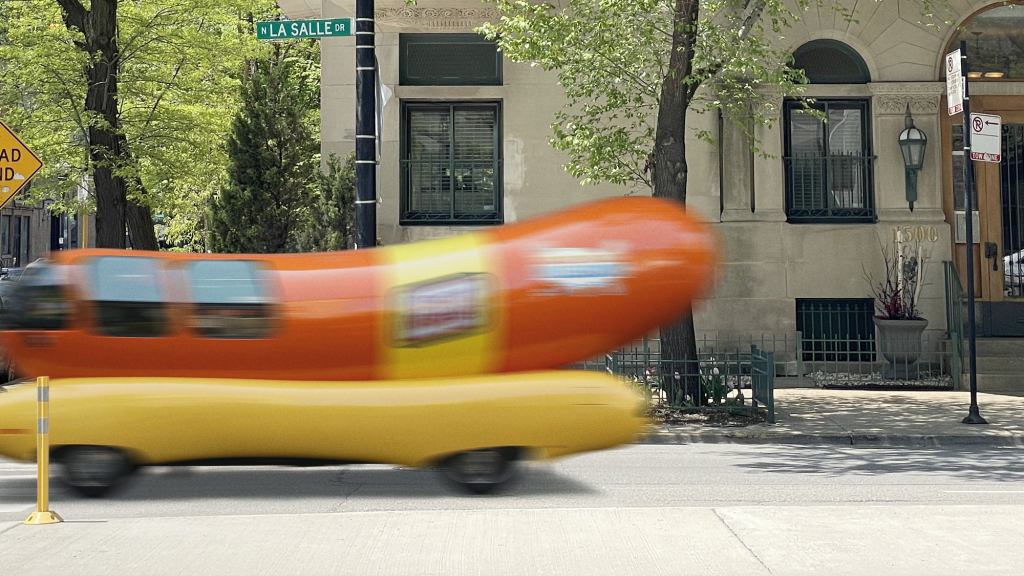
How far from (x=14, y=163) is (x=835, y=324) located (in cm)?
1328

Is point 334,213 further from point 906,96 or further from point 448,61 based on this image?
point 906,96

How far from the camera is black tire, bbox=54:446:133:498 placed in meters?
9.16

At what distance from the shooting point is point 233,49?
893 inches

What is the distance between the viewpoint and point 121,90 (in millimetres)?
22047

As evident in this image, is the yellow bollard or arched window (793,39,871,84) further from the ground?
arched window (793,39,871,84)

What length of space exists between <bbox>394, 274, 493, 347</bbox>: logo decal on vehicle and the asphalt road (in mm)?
1337

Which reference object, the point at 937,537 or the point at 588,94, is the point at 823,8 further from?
the point at 937,537

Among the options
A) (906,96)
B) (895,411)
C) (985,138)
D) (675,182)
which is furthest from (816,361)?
(675,182)

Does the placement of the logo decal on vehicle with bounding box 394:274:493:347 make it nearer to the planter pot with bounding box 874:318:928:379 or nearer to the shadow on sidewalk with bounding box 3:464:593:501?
the shadow on sidewalk with bounding box 3:464:593:501

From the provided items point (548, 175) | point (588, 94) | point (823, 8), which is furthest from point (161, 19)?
point (823, 8)

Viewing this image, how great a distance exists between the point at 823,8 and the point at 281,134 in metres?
10.6

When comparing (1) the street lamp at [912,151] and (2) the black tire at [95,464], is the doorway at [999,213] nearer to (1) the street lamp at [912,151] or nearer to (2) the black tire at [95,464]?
(1) the street lamp at [912,151]

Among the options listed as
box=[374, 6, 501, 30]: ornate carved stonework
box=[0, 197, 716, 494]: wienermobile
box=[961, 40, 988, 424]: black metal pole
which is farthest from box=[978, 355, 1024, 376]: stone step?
box=[0, 197, 716, 494]: wienermobile

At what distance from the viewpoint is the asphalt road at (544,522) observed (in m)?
7.10
